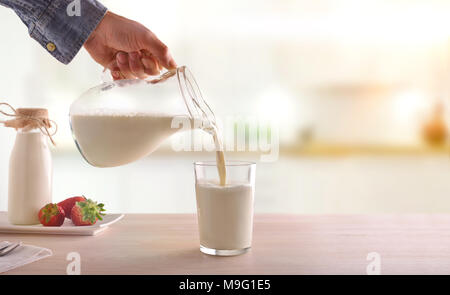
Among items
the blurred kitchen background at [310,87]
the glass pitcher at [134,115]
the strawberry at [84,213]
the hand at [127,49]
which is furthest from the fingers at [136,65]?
the blurred kitchen background at [310,87]

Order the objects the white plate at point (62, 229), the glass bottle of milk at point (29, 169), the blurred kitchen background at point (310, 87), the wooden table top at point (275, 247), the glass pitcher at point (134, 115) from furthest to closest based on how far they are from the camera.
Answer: the blurred kitchen background at point (310, 87), the glass bottle of milk at point (29, 169), the white plate at point (62, 229), the glass pitcher at point (134, 115), the wooden table top at point (275, 247)

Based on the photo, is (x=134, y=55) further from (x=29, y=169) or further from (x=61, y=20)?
(x=29, y=169)

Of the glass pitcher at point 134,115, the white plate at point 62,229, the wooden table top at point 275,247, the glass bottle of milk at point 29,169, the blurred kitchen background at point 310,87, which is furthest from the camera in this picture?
the blurred kitchen background at point 310,87

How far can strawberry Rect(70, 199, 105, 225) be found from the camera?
1095mm

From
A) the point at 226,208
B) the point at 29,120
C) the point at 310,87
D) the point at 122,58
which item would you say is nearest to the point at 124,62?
the point at 122,58

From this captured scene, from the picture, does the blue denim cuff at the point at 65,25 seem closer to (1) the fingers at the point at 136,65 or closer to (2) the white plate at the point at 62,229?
(1) the fingers at the point at 136,65

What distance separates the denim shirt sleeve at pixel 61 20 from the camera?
43.0 inches

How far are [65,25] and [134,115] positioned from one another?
34 centimetres

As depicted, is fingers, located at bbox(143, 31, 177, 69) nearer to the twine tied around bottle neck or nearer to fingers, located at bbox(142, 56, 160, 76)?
fingers, located at bbox(142, 56, 160, 76)

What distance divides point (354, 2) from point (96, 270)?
2.50 meters

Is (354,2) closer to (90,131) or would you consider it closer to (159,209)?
(159,209)

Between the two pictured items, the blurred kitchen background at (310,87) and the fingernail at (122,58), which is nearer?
the fingernail at (122,58)

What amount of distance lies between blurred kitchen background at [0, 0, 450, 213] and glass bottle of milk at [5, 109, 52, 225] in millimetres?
1553

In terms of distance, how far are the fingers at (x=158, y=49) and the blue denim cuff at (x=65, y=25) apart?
0.12 meters
